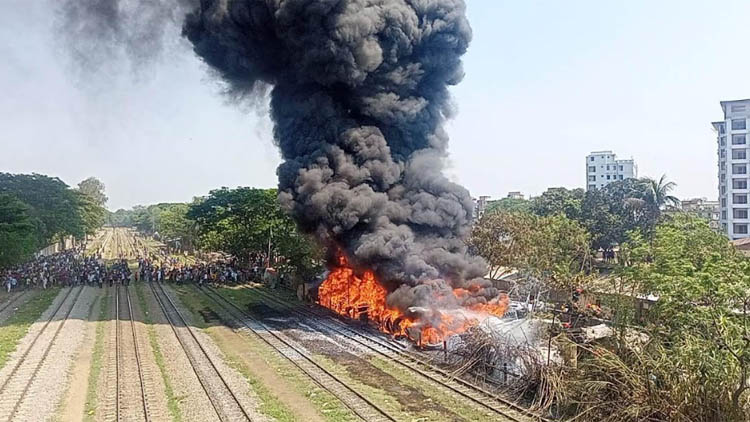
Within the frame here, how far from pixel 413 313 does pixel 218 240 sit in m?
31.6

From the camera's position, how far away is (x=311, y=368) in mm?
19062

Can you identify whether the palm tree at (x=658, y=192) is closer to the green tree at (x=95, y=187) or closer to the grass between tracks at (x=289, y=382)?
the grass between tracks at (x=289, y=382)

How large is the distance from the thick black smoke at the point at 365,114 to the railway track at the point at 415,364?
2165mm

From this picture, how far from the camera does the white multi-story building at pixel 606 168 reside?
135125 millimetres

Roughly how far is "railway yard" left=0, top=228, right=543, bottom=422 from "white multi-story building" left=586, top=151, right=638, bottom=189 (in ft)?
398

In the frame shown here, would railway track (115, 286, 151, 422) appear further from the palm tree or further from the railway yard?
the palm tree

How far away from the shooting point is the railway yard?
15000 mm

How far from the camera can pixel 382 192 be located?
88.1 feet

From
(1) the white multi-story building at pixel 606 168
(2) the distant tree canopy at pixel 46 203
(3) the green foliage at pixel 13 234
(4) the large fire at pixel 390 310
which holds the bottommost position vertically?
(4) the large fire at pixel 390 310

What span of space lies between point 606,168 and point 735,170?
6968 cm

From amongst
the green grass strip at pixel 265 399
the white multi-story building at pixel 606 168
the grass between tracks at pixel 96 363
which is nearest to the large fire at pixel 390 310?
the green grass strip at pixel 265 399

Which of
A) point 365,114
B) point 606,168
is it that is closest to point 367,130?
point 365,114

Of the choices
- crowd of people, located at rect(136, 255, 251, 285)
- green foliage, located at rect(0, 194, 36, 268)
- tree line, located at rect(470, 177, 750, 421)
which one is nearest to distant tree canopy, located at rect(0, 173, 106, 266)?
green foliage, located at rect(0, 194, 36, 268)

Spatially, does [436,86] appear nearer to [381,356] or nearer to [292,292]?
[381,356]
